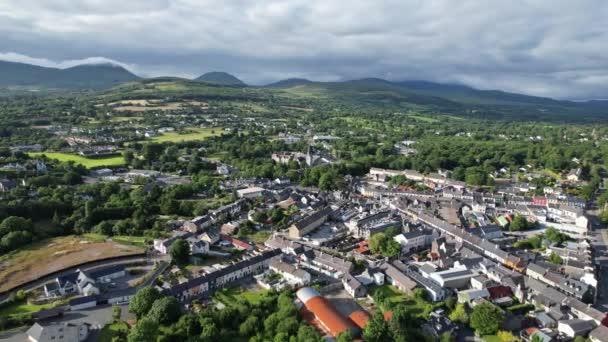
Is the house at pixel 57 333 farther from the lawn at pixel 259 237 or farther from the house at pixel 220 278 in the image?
the lawn at pixel 259 237

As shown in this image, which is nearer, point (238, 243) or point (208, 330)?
point (208, 330)

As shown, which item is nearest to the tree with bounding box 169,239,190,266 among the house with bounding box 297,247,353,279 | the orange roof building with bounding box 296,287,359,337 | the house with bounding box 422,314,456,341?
the house with bounding box 297,247,353,279

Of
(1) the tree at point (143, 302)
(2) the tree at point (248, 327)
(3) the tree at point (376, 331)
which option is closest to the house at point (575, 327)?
(3) the tree at point (376, 331)

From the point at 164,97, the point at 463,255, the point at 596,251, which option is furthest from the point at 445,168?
the point at 164,97

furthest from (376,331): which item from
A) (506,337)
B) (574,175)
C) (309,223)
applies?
(574,175)

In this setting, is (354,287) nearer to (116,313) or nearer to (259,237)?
(259,237)

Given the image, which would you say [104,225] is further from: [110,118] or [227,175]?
[110,118]
